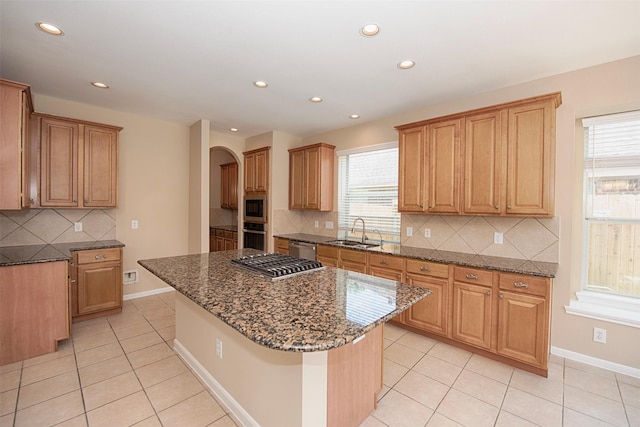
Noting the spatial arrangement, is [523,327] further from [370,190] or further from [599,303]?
[370,190]

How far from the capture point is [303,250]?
13.3 ft

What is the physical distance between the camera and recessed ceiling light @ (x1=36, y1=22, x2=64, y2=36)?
1.92 meters

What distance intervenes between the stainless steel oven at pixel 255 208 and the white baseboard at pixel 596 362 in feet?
13.1

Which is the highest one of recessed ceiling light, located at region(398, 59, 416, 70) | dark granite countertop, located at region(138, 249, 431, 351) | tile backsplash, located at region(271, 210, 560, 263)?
recessed ceiling light, located at region(398, 59, 416, 70)

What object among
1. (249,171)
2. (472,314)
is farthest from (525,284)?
(249,171)

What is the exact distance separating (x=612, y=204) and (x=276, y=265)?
307 cm

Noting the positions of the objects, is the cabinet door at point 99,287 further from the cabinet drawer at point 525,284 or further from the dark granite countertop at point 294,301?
the cabinet drawer at point 525,284

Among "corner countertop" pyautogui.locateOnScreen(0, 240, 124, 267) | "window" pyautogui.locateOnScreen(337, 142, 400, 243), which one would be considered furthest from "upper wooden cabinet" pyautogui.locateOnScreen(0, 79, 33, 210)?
"window" pyautogui.locateOnScreen(337, 142, 400, 243)

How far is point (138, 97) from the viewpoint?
128 inches

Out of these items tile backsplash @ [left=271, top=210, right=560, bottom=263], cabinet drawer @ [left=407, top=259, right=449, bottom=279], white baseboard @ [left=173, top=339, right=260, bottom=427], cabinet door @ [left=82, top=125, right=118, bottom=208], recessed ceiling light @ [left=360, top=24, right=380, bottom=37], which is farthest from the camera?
cabinet door @ [left=82, top=125, right=118, bottom=208]

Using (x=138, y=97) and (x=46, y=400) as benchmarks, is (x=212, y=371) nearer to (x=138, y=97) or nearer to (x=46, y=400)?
(x=46, y=400)

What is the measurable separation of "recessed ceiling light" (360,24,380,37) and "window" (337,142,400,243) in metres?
1.91

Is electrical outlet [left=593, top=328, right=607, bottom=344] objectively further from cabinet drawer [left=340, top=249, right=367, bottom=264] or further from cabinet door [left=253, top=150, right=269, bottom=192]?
cabinet door [left=253, top=150, right=269, bottom=192]

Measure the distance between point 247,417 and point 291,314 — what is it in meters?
0.93
